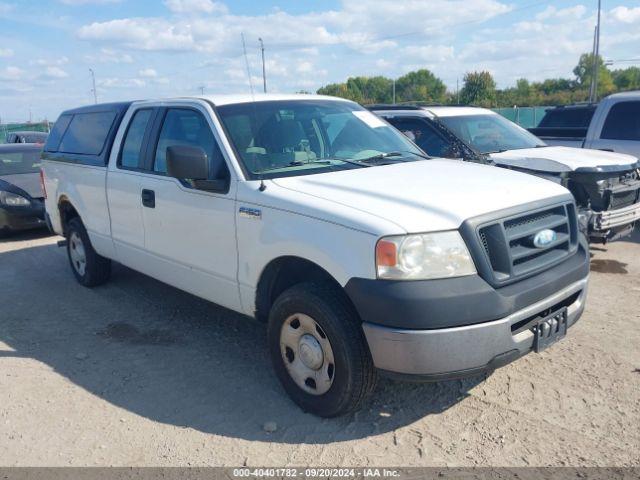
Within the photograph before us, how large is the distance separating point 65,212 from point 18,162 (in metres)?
4.77

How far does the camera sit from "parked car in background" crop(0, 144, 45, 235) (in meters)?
9.52

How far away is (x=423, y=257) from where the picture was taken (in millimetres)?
3156

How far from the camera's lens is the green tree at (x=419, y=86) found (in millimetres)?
82363

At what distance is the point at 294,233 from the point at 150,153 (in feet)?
6.75

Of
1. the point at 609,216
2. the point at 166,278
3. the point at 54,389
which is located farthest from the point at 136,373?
the point at 609,216

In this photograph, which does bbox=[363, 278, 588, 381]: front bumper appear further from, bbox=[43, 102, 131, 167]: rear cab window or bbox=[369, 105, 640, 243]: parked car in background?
bbox=[43, 102, 131, 167]: rear cab window

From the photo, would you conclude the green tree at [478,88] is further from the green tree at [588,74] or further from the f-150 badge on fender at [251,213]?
the f-150 badge on fender at [251,213]

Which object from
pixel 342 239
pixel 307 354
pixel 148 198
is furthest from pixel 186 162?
pixel 307 354

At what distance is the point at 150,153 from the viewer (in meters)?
5.03

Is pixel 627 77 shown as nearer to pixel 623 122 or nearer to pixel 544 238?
pixel 623 122

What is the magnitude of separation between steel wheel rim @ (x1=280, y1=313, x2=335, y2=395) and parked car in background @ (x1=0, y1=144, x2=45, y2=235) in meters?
7.35

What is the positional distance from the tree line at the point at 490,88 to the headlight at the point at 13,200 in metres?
25.3

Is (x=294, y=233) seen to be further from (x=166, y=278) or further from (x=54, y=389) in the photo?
(x=54, y=389)

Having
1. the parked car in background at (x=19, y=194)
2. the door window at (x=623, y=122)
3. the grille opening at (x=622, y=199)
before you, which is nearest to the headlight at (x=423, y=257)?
the grille opening at (x=622, y=199)
